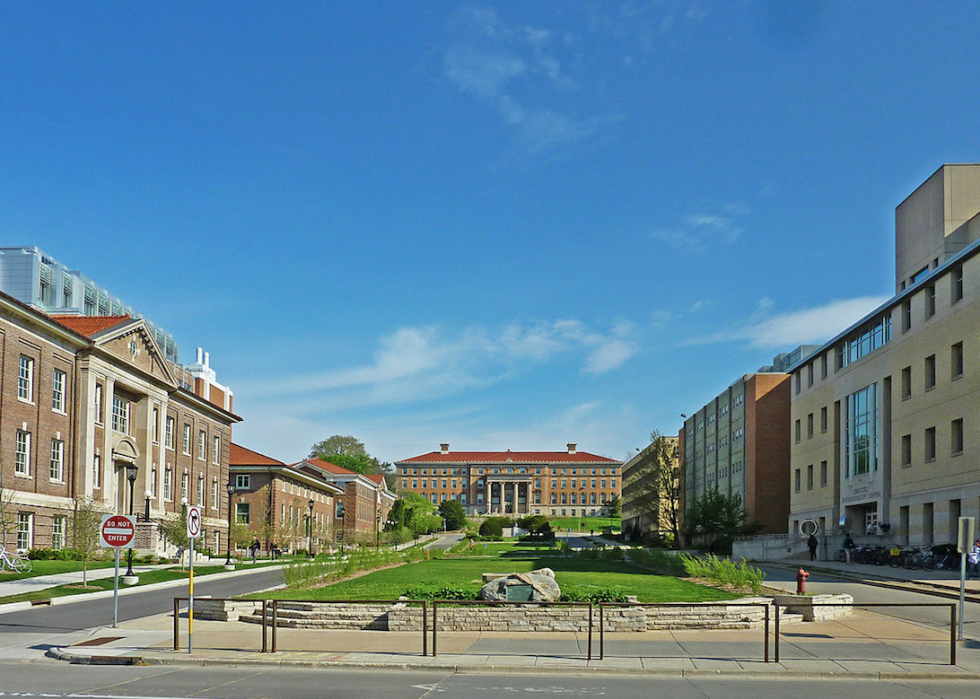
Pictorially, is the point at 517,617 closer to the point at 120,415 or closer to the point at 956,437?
the point at 956,437

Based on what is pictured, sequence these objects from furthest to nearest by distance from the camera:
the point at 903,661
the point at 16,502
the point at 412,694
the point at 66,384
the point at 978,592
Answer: the point at 66,384, the point at 16,502, the point at 978,592, the point at 903,661, the point at 412,694

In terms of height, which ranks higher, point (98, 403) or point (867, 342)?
point (867, 342)

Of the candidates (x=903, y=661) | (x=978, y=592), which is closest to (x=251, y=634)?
(x=903, y=661)

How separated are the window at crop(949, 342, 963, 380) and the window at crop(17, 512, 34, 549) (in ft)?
153

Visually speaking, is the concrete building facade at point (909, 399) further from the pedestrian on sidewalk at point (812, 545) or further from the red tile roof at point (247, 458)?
the red tile roof at point (247, 458)

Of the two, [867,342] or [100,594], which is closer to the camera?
[100,594]

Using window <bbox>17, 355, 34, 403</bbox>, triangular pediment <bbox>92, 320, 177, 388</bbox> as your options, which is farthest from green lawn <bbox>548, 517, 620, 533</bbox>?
window <bbox>17, 355, 34, 403</bbox>

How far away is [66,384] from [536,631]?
136 feet

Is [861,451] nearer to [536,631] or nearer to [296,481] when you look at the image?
[536,631]

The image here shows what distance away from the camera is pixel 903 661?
56.2ft

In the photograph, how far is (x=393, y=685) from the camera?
47.8ft

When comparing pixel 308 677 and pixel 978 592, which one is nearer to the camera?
pixel 308 677

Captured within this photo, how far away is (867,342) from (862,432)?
588 centimetres

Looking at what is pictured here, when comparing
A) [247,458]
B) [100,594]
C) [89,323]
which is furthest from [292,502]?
[100,594]
